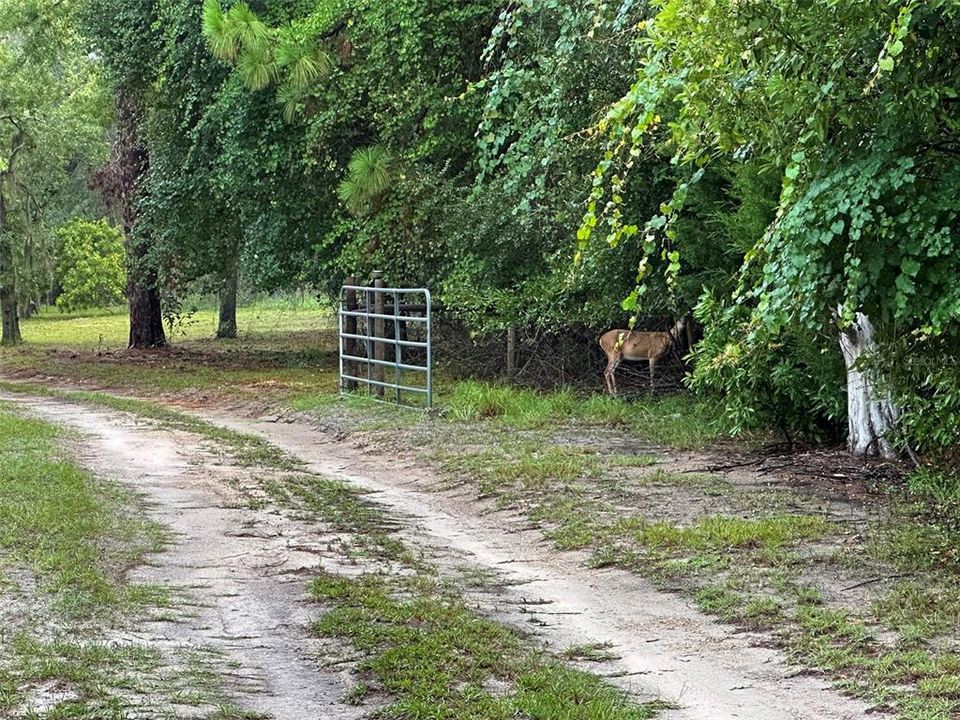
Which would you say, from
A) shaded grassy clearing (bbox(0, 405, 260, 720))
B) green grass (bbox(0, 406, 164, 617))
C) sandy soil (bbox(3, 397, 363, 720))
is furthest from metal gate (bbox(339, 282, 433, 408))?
shaded grassy clearing (bbox(0, 405, 260, 720))

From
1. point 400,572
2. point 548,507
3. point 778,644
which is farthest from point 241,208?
point 778,644

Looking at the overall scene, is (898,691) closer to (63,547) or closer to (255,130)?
(63,547)

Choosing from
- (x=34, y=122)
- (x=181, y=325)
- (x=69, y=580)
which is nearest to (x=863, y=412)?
(x=69, y=580)

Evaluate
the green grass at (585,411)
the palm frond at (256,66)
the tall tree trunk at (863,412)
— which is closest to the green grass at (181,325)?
the palm frond at (256,66)

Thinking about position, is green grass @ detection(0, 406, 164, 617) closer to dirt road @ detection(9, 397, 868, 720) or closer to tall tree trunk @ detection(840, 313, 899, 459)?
dirt road @ detection(9, 397, 868, 720)

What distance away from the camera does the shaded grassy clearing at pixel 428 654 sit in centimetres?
459

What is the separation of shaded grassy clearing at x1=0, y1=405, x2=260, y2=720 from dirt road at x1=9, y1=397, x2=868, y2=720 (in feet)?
0.65

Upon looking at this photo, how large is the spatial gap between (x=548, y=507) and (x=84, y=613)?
Result: 3583 mm

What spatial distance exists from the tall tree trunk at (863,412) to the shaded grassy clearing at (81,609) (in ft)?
16.9

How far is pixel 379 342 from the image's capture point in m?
14.5

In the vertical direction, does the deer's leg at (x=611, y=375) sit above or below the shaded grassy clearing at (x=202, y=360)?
above

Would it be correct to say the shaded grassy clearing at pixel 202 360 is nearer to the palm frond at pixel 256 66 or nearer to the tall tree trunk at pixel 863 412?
the palm frond at pixel 256 66

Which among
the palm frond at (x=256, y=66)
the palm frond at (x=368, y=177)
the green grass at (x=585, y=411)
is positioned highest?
the palm frond at (x=256, y=66)

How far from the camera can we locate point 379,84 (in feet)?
52.7
